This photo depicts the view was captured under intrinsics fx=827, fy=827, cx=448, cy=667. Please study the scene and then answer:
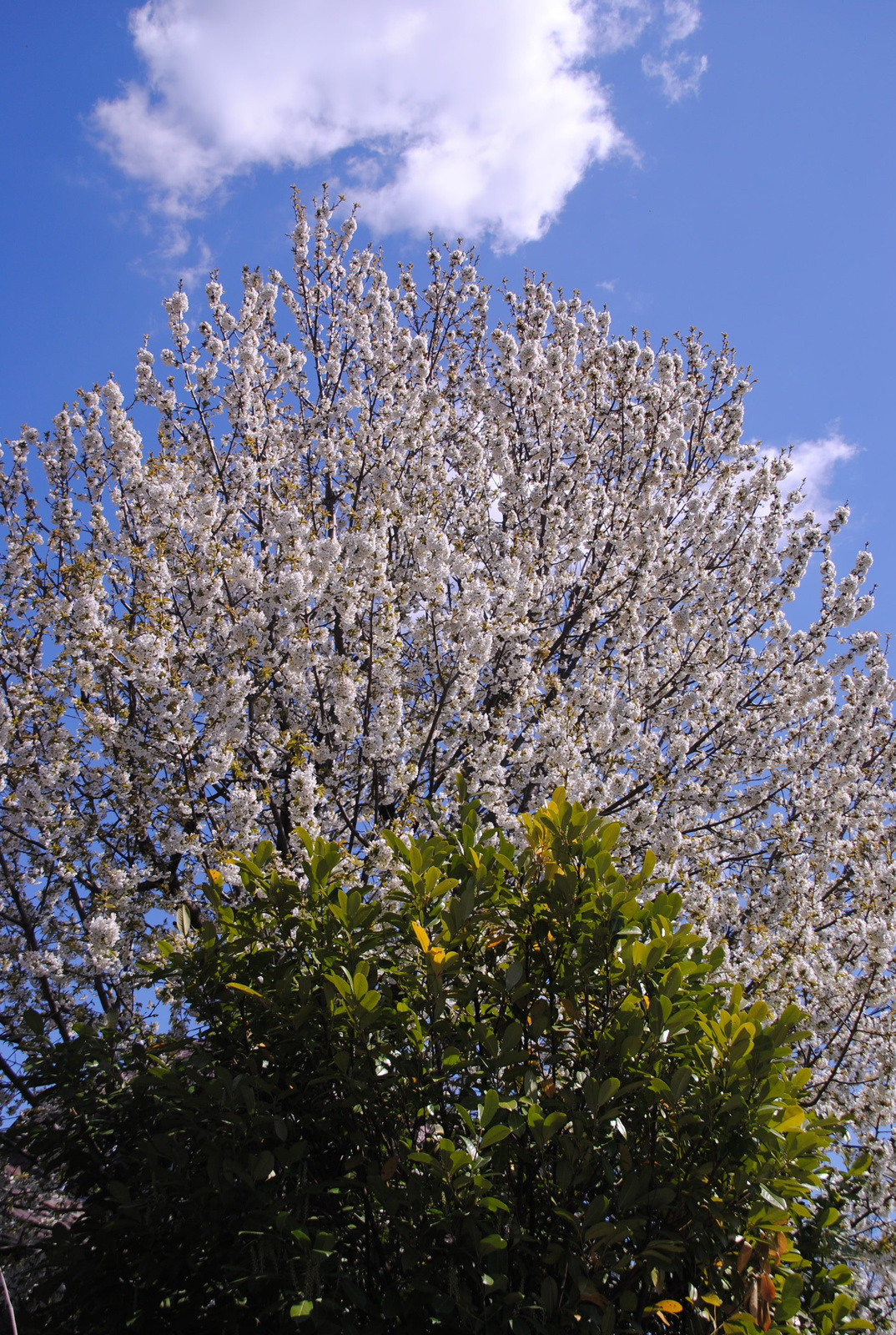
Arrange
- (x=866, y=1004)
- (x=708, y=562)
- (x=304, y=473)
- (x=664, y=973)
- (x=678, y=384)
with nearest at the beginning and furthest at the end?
(x=664, y=973), (x=866, y=1004), (x=304, y=473), (x=708, y=562), (x=678, y=384)

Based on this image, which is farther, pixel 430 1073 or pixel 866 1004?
pixel 866 1004

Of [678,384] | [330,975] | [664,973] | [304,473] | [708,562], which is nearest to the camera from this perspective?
[330,975]

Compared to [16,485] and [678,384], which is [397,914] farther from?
[678,384]

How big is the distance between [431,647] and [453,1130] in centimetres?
555

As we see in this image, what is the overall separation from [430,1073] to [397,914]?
467mm

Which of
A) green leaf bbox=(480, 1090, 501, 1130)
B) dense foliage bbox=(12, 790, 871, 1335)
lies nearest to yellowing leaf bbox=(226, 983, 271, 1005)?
dense foliage bbox=(12, 790, 871, 1335)

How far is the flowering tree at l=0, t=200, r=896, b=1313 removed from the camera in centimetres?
549

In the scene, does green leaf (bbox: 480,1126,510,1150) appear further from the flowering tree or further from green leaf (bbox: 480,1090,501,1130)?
the flowering tree

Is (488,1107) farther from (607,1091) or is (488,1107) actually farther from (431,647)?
(431,647)

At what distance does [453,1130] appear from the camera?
92.4 inches

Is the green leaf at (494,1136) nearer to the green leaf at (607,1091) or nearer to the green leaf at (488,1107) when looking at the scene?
the green leaf at (488,1107)

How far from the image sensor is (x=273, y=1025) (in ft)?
8.68

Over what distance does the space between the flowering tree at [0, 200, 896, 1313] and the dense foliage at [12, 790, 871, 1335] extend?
2.08 meters

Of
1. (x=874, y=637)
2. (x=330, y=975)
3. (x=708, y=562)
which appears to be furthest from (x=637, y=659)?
(x=330, y=975)
